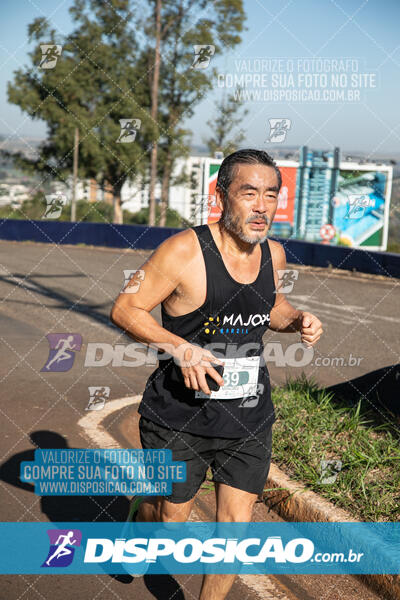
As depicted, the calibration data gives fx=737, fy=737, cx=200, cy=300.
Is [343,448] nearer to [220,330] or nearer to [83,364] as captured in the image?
[220,330]

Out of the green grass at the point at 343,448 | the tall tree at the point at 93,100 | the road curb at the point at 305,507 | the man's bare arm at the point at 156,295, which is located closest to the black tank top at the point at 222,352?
the man's bare arm at the point at 156,295

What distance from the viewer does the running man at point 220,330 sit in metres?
3.13

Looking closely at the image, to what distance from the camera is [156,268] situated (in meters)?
3.12

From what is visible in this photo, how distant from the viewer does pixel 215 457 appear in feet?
10.9

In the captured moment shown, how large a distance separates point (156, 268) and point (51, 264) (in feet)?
60.2

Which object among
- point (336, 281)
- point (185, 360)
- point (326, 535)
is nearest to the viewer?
point (185, 360)

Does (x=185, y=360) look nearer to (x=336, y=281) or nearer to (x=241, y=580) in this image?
(x=241, y=580)

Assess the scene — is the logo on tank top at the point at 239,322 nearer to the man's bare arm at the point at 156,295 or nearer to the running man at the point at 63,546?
the man's bare arm at the point at 156,295

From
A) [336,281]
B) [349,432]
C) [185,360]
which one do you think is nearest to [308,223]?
[336,281]

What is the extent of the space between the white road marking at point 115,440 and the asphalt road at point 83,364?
0.03 meters

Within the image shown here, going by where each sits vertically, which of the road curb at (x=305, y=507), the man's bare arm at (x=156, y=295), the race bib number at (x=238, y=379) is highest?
the man's bare arm at (x=156, y=295)

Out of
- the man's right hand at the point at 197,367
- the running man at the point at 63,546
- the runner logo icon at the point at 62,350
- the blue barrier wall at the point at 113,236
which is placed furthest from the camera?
the blue barrier wall at the point at 113,236

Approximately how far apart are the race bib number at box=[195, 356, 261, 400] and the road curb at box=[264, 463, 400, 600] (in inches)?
44.3

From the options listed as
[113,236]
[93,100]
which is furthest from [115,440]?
[93,100]
